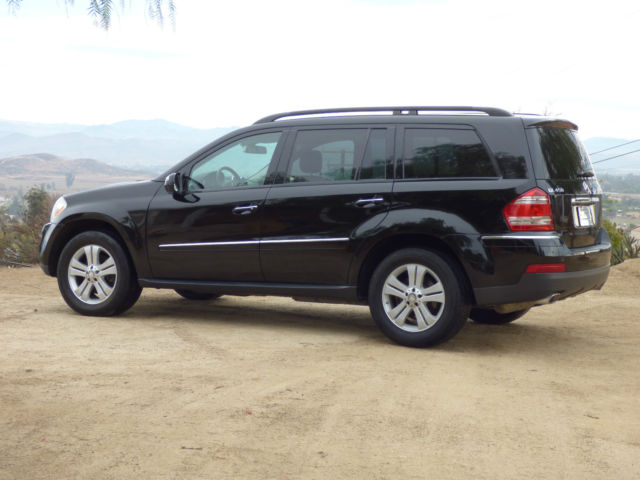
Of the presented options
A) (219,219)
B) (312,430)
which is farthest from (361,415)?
(219,219)

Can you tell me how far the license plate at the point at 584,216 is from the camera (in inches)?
255

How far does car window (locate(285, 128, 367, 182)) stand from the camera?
7.00 m

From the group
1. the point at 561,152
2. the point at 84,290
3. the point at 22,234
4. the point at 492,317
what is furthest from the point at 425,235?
the point at 22,234

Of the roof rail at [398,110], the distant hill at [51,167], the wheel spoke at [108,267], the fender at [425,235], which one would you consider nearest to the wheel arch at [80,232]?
the wheel spoke at [108,267]

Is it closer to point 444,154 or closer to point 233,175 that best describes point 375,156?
point 444,154

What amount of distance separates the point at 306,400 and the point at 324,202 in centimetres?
242

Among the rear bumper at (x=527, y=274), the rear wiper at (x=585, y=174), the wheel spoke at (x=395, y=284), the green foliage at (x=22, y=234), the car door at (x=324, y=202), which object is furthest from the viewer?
the green foliage at (x=22, y=234)

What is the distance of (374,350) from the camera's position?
6527mm

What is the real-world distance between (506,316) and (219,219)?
295cm

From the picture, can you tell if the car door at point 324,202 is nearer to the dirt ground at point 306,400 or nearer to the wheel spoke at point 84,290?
the dirt ground at point 306,400

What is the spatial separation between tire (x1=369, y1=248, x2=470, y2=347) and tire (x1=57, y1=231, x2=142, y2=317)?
2.56m

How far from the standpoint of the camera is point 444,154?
6652 millimetres

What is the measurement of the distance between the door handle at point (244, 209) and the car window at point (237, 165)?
23 centimetres

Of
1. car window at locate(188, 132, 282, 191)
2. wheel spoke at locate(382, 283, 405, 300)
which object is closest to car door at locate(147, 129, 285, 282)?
car window at locate(188, 132, 282, 191)
